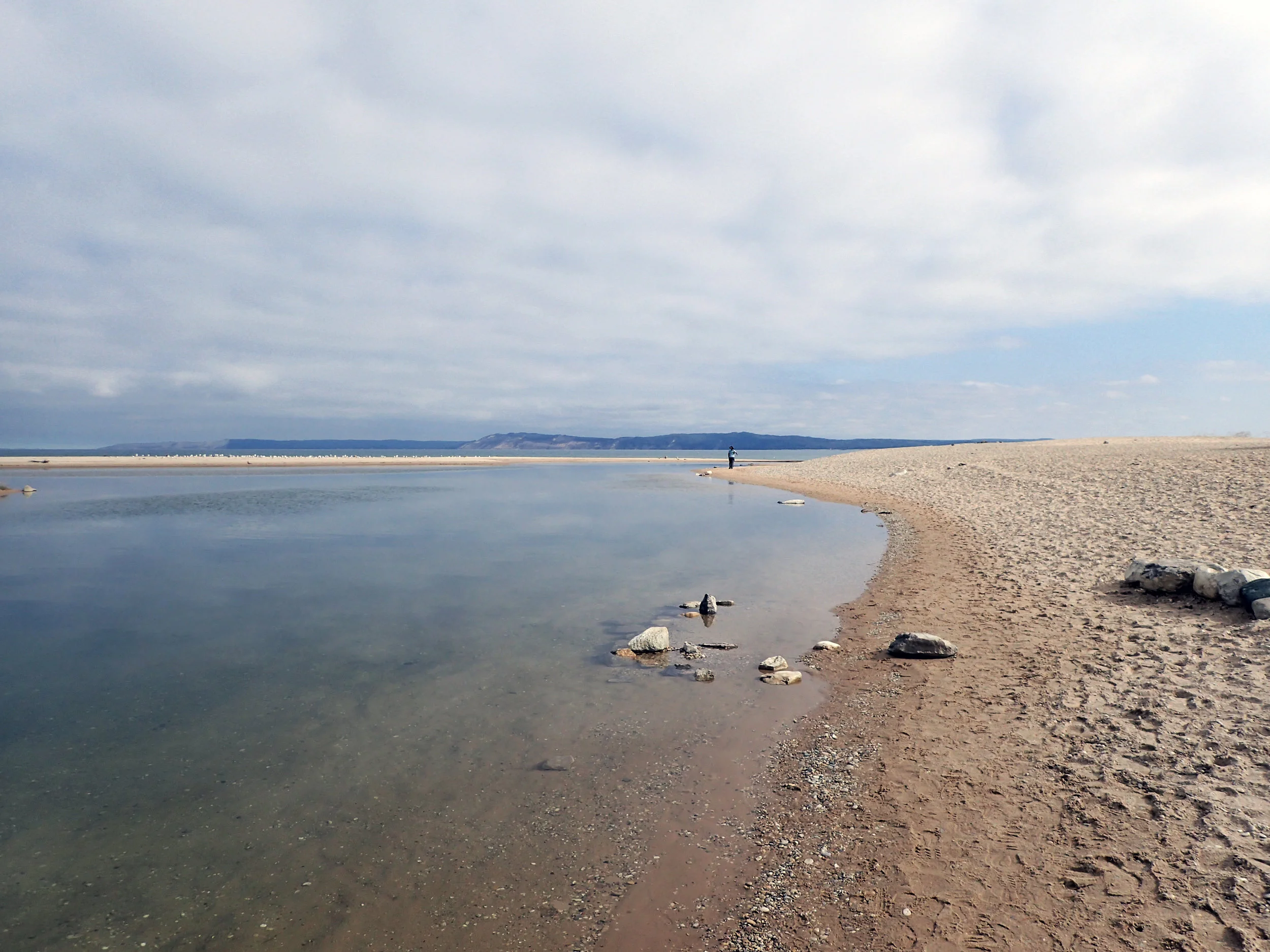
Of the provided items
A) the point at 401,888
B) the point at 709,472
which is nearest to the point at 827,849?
the point at 401,888

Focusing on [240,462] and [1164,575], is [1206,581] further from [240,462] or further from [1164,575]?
[240,462]

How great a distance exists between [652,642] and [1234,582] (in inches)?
388

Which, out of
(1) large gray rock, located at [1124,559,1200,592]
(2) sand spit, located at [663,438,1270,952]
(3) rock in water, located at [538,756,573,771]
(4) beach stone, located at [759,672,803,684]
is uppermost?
(1) large gray rock, located at [1124,559,1200,592]

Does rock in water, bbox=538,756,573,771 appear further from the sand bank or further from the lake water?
the sand bank

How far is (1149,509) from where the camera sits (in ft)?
66.3

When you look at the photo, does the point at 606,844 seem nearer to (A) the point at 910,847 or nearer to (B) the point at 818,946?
(B) the point at 818,946

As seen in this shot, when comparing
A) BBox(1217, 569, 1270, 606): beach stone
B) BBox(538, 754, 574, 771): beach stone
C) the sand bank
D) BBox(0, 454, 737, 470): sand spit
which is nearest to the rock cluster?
BBox(1217, 569, 1270, 606): beach stone

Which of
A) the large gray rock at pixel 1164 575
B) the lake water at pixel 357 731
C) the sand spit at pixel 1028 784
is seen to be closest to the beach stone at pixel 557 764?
the lake water at pixel 357 731

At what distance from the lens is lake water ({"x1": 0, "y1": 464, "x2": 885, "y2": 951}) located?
5309 mm

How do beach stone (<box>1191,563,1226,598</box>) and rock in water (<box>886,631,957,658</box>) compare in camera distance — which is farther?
beach stone (<box>1191,563,1226,598</box>)

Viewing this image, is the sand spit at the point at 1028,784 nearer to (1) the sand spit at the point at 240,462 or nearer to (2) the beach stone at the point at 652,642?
(2) the beach stone at the point at 652,642

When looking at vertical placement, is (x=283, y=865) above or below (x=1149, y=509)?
below

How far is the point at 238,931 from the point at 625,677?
618 cm

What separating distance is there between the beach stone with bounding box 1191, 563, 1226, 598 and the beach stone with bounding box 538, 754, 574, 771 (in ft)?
37.3
